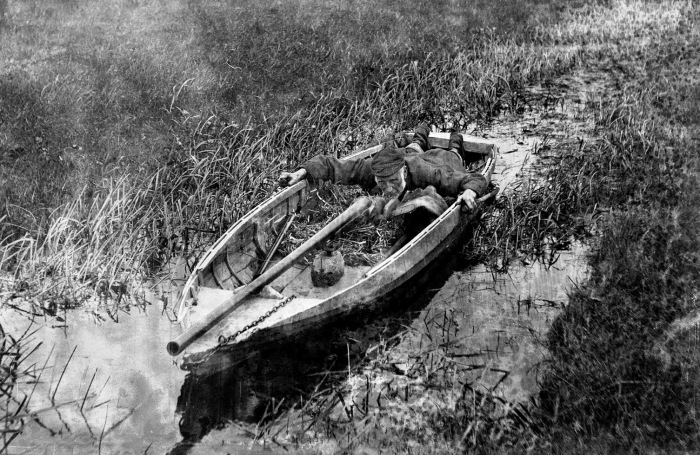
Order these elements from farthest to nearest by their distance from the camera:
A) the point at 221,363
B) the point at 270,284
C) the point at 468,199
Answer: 1. the point at 468,199
2. the point at 270,284
3. the point at 221,363

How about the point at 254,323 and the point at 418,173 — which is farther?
the point at 418,173

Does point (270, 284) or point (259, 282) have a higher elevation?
point (259, 282)

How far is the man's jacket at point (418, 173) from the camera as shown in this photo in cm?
766

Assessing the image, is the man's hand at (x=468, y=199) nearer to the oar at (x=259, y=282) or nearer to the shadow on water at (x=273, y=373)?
the oar at (x=259, y=282)

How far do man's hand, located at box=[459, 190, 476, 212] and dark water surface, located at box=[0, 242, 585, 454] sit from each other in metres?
0.92

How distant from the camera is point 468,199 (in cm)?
726

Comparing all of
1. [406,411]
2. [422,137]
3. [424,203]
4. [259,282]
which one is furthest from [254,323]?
[422,137]

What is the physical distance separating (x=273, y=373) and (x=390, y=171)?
10.6ft

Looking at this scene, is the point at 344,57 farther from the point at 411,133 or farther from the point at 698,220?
the point at 698,220

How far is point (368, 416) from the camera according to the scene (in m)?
4.77

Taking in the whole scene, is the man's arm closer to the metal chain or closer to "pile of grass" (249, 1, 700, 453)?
"pile of grass" (249, 1, 700, 453)

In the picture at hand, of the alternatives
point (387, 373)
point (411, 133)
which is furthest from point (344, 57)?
point (387, 373)

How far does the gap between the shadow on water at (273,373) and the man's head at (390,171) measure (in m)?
1.77

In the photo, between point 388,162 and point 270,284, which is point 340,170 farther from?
point 270,284
